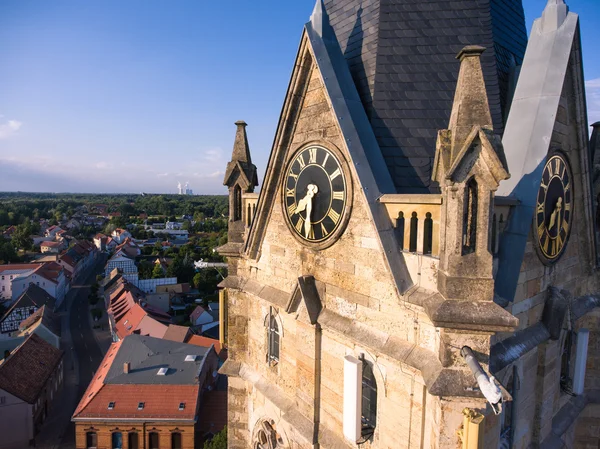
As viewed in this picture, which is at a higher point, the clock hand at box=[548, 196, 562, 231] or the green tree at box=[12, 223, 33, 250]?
the clock hand at box=[548, 196, 562, 231]

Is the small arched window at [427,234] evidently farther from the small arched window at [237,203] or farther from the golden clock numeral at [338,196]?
the small arched window at [237,203]

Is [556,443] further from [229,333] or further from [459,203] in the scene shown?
[229,333]

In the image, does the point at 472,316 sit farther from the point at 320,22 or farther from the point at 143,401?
the point at 143,401

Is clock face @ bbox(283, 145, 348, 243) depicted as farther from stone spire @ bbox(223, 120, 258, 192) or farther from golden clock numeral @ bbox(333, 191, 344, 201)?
stone spire @ bbox(223, 120, 258, 192)

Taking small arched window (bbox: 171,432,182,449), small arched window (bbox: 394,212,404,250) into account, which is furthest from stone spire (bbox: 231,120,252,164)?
small arched window (bbox: 171,432,182,449)

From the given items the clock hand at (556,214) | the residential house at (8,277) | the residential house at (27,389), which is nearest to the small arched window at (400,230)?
the clock hand at (556,214)

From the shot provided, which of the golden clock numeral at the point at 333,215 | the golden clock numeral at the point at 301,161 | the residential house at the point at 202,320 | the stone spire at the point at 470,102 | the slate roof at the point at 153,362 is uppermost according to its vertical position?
the stone spire at the point at 470,102
